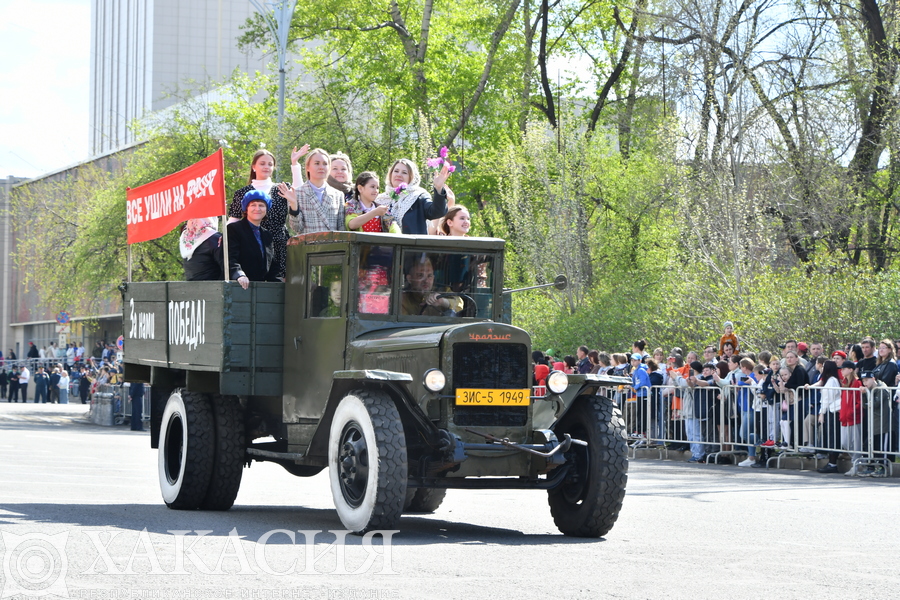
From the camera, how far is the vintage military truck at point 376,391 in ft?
33.0

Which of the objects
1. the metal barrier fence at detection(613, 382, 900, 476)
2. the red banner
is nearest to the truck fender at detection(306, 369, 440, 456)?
the red banner

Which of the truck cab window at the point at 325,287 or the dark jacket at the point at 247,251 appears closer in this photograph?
the truck cab window at the point at 325,287

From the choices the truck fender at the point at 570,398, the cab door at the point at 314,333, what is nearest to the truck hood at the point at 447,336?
the cab door at the point at 314,333

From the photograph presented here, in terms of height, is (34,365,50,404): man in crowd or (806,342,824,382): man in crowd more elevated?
(806,342,824,382): man in crowd

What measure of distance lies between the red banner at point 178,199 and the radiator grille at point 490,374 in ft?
10.1

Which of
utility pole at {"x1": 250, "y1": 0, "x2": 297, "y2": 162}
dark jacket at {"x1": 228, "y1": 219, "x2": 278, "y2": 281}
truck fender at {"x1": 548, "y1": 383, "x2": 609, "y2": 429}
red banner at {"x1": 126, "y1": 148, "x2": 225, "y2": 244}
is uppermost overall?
utility pole at {"x1": 250, "y1": 0, "x2": 297, "y2": 162}

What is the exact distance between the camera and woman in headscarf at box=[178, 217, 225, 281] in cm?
1259

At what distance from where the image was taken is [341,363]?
1088cm

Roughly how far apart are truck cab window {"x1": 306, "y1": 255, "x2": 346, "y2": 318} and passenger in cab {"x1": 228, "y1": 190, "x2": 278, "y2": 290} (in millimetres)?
1077

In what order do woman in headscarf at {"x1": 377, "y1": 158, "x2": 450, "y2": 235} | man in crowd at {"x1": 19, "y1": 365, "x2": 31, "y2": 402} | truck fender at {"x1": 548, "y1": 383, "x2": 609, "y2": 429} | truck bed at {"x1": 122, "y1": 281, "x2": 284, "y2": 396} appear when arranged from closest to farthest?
1. truck fender at {"x1": 548, "y1": 383, "x2": 609, "y2": 429}
2. truck bed at {"x1": 122, "y1": 281, "x2": 284, "y2": 396}
3. woman in headscarf at {"x1": 377, "y1": 158, "x2": 450, "y2": 235}
4. man in crowd at {"x1": 19, "y1": 365, "x2": 31, "y2": 402}

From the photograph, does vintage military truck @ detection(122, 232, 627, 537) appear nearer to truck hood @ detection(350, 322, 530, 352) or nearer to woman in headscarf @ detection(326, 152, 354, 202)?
truck hood @ detection(350, 322, 530, 352)

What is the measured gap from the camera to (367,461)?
9906mm

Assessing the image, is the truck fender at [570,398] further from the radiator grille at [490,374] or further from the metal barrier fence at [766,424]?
the metal barrier fence at [766,424]

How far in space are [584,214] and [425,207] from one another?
78.7 feet
